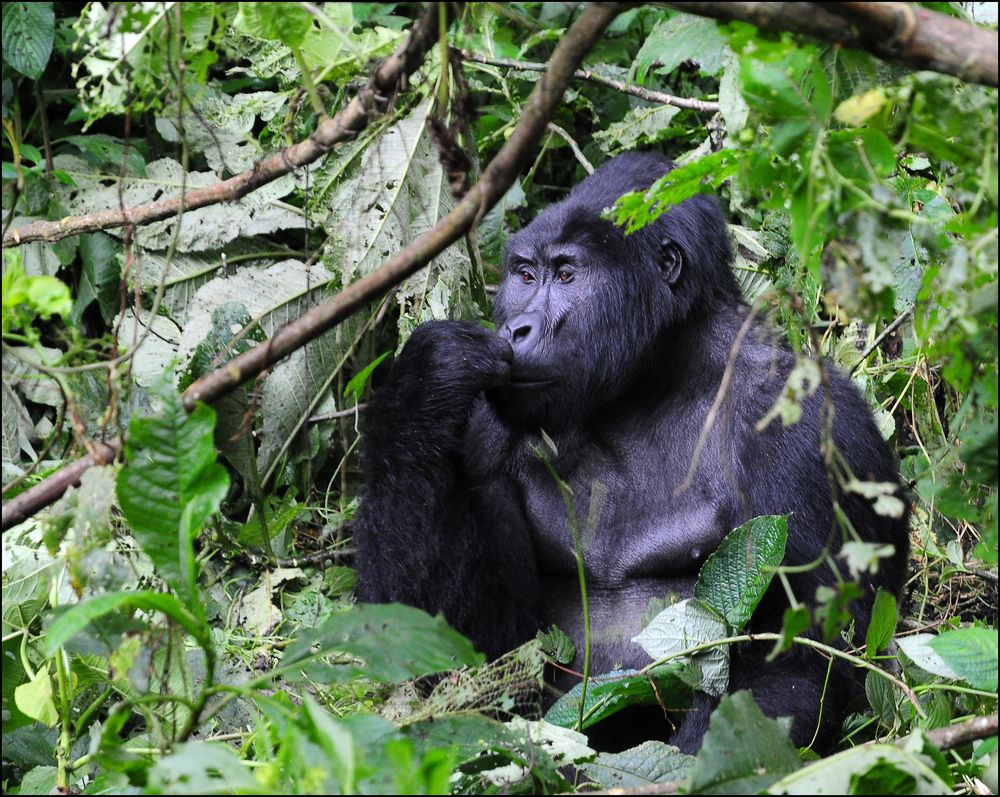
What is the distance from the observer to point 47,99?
4.60m

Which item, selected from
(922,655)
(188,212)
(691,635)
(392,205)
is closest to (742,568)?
(691,635)

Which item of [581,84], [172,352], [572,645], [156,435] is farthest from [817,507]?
[581,84]

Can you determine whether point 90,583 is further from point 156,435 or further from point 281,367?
point 281,367

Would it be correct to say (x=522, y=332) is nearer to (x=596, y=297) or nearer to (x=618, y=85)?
(x=596, y=297)

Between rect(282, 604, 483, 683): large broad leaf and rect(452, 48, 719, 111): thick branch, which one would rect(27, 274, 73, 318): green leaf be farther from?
rect(452, 48, 719, 111): thick branch

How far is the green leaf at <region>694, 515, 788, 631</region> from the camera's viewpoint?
8.72 feet

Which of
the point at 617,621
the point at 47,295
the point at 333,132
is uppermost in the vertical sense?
the point at 333,132

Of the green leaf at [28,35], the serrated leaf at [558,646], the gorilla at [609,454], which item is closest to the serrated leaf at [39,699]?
the gorilla at [609,454]

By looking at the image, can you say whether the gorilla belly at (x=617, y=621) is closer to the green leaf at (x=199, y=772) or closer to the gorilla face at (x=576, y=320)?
the gorilla face at (x=576, y=320)

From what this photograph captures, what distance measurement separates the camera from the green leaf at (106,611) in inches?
61.7

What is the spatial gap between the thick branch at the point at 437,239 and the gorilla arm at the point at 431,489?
1222mm

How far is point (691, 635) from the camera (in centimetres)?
270

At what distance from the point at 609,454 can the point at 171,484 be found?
174 cm

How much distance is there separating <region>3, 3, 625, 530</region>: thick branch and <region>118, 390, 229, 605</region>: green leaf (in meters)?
0.05
